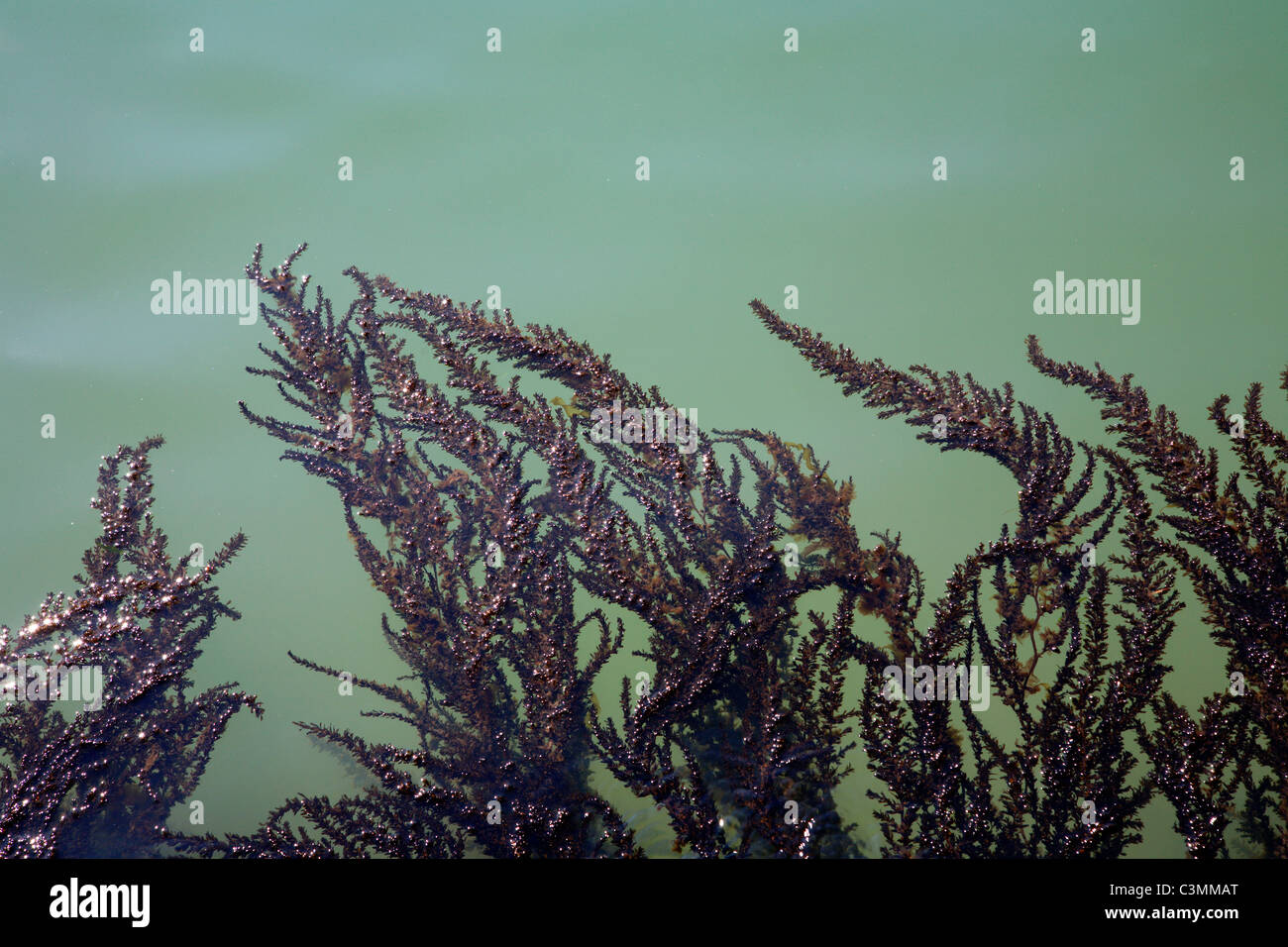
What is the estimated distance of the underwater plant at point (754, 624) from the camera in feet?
9.00

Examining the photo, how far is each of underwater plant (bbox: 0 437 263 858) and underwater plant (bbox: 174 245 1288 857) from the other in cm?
57

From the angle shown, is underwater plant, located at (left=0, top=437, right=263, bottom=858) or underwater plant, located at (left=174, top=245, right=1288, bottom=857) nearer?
underwater plant, located at (left=174, top=245, right=1288, bottom=857)

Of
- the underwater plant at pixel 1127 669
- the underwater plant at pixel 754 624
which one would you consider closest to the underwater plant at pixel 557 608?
the underwater plant at pixel 754 624

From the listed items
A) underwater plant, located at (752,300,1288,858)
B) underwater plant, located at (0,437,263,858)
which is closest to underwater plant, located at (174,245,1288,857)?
underwater plant, located at (752,300,1288,858)

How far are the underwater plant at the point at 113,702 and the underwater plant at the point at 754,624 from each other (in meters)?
0.57

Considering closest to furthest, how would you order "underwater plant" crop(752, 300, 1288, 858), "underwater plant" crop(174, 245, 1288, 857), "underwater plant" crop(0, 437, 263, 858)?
"underwater plant" crop(752, 300, 1288, 858) < "underwater plant" crop(174, 245, 1288, 857) < "underwater plant" crop(0, 437, 263, 858)

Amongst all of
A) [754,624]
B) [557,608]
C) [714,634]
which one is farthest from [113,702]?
[754,624]

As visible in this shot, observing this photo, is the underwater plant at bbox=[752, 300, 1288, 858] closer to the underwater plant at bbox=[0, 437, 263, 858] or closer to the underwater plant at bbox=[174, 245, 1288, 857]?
the underwater plant at bbox=[174, 245, 1288, 857]

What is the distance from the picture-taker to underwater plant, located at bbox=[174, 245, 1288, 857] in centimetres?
274

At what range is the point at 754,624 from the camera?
309 cm

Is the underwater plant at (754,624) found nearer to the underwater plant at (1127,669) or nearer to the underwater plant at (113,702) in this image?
the underwater plant at (1127,669)

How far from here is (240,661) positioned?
164 inches
